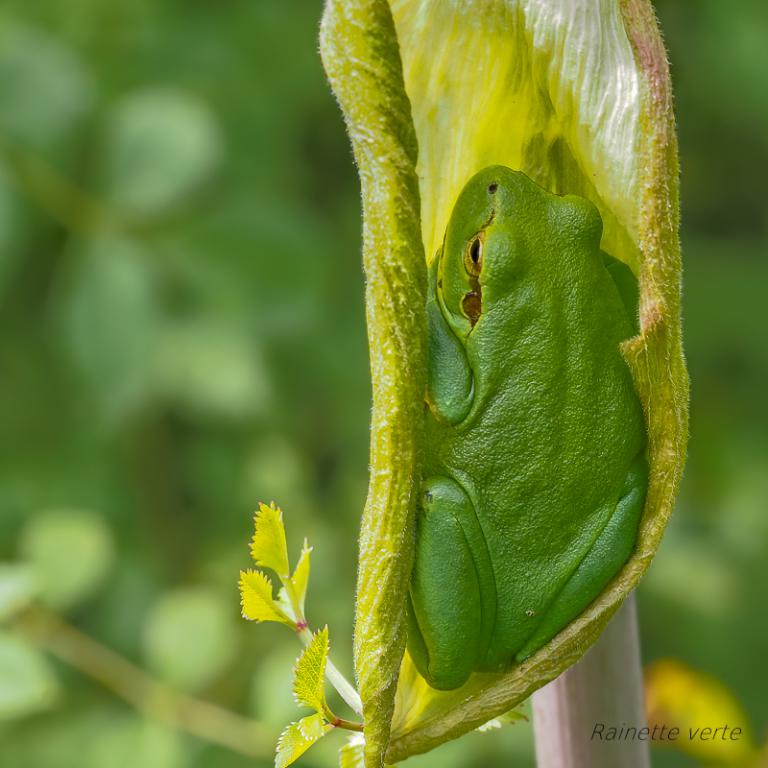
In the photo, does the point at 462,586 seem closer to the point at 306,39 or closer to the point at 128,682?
the point at 128,682

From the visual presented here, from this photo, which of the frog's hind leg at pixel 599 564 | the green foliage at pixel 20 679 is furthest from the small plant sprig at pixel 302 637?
the green foliage at pixel 20 679

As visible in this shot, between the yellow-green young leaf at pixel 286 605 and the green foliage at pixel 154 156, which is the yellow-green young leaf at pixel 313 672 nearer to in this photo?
the yellow-green young leaf at pixel 286 605

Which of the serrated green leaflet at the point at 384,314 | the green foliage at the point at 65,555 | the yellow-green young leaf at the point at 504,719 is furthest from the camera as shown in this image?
the green foliage at the point at 65,555

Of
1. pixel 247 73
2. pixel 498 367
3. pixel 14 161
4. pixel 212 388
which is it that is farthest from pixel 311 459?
pixel 498 367

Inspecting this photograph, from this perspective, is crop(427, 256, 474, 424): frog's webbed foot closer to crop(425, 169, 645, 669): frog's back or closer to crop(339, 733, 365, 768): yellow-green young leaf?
crop(425, 169, 645, 669): frog's back

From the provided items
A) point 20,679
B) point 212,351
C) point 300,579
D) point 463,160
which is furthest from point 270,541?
point 212,351

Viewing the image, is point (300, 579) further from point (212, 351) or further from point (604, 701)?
point (212, 351)
